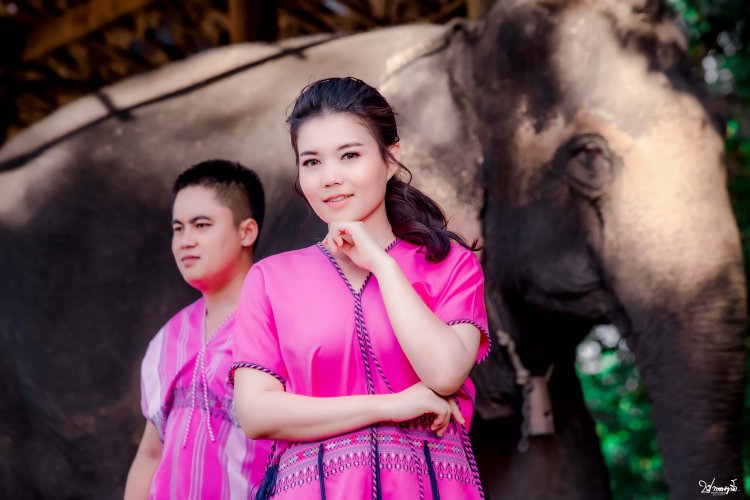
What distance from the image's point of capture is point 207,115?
2090 mm

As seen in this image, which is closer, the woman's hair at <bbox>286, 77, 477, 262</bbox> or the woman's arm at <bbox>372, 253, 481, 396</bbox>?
the woman's arm at <bbox>372, 253, 481, 396</bbox>

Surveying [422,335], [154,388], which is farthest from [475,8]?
[422,335]

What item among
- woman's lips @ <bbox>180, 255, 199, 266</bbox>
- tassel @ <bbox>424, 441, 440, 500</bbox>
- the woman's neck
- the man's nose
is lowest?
Answer: tassel @ <bbox>424, 441, 440, 500</bbox>

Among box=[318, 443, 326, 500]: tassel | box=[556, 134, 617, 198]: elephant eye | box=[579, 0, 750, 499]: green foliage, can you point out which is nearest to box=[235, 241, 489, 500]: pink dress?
box=[318, 443, 326, 500]: tassel

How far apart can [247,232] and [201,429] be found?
29 centimetres

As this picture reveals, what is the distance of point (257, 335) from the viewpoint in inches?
43.5

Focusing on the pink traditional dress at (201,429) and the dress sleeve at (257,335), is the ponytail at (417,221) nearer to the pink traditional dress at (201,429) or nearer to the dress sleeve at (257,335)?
the dress sleeve at (257,335)

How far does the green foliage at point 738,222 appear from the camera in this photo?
3.33 metres

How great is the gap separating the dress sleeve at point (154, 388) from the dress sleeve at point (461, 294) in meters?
0.50

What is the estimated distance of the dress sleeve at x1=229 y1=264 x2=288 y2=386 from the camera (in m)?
1.09

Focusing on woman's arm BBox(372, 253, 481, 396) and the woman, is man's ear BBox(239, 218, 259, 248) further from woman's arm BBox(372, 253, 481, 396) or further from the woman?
woman's arm BBox(372, 253, 481, 396)

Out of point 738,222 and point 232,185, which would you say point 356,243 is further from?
point 738,222

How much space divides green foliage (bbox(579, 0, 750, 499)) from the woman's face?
1617mm

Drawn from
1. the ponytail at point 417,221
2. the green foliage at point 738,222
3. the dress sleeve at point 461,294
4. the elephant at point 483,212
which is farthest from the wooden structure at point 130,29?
the dress sleeve at point 461,294
